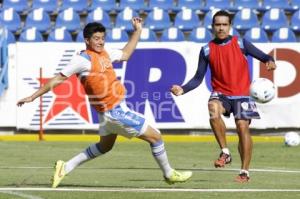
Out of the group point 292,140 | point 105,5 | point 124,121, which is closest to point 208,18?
point 105,5

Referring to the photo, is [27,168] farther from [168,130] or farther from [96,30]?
[168,130]

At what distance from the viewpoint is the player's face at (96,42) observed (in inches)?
425

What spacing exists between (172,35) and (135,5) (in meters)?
2.16

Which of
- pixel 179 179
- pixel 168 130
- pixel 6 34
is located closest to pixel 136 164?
pixel 179 179

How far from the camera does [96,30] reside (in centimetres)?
1075

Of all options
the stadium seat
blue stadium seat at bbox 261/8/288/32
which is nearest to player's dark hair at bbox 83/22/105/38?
the stadium seat

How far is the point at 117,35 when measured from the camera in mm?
22594

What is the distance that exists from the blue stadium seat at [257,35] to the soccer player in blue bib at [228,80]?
1027cm

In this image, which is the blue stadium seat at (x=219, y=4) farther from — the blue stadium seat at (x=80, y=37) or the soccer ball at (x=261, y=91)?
the soccer ball at (x=261, y=91)

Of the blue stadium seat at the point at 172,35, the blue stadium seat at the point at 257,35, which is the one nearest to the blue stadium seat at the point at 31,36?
the blue stadium seat at the point at 172,35

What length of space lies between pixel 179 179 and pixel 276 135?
10.2 m

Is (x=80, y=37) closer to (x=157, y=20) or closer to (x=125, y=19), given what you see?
(x=125, y=19)

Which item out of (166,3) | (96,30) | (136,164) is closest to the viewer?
(96,30)

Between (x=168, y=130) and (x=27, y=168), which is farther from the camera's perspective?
(x=168, y=130)
